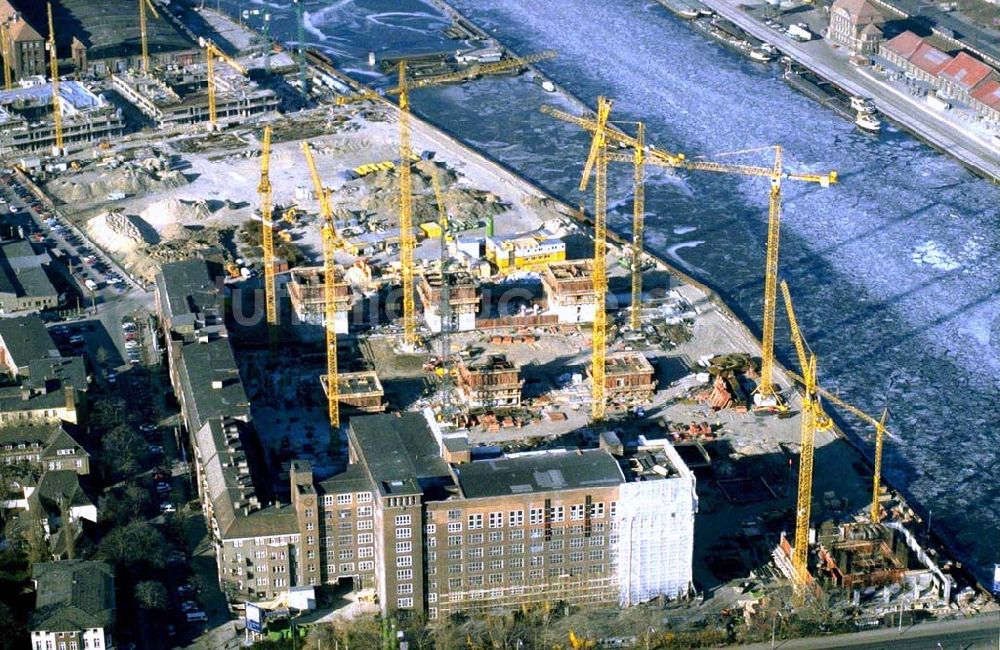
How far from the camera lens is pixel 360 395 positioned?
7988 centimetres

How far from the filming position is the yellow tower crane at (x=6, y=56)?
119375mm

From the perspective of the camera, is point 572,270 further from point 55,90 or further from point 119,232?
point 55,90

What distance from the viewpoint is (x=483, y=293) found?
3573 inches

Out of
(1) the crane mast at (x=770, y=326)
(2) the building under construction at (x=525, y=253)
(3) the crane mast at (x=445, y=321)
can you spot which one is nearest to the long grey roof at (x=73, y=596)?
(3) the crane mast at (x=445, y=321)

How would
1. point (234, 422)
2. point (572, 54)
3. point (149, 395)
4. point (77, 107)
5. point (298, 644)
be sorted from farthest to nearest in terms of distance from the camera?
point (572, 54), point (77, 107), point (149, 395), point (234, 422), point (298, 644)

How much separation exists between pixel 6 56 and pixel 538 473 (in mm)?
68362

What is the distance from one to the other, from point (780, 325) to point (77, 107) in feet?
154

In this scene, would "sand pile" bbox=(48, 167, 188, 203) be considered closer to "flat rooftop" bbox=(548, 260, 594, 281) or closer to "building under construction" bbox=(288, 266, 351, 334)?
"building under construction" bbox=(288, 266, 351, 334)

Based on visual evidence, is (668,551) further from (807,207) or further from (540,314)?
(807,207)

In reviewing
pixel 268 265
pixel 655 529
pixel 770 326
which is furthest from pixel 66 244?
pixel 655 529

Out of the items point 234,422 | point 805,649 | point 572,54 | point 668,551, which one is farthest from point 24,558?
point 572,54

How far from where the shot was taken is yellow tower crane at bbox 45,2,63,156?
10969 centimetres

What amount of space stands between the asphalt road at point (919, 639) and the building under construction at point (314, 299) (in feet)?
99.4

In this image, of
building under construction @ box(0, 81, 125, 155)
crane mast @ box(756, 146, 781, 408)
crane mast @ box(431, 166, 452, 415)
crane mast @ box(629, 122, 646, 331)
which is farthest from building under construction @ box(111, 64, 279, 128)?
crane mast @ box(756, 146, 781, 408)
